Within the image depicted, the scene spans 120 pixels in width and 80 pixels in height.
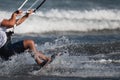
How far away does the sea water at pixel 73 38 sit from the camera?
11.9 m

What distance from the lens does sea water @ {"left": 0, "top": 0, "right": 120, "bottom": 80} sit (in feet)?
39.0

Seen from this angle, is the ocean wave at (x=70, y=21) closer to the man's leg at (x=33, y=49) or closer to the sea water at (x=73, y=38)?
the sea water at (x=73, y=38)

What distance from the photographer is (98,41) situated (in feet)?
53.6

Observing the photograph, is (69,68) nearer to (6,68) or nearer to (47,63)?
(47,63)

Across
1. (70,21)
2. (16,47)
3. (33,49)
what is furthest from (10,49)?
(70,21)

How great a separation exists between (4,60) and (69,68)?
4.95 feet

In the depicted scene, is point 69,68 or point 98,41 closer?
point 69,68

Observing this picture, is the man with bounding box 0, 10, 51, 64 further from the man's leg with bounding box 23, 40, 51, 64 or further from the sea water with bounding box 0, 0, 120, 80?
the sea water with bounding box 0, 0, 120, 80

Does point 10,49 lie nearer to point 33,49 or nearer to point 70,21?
point 33,49

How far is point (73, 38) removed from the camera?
17625 millimetres

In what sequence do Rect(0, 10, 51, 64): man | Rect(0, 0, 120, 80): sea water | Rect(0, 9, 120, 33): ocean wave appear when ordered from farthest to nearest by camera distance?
Rect(0, 9, 120, 33): ocean wave
Rect(0, 0, 120, 80): sea water
Rect(0, 10, 51, 64): man

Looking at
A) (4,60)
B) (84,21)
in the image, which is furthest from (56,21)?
(4,60)

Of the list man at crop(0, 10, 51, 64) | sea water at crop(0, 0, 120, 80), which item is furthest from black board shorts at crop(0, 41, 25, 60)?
sea water at crop(0, 0, 120, 80)

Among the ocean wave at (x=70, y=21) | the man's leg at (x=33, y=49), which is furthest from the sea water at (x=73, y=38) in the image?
the man's leg at (x=33, y=49)
